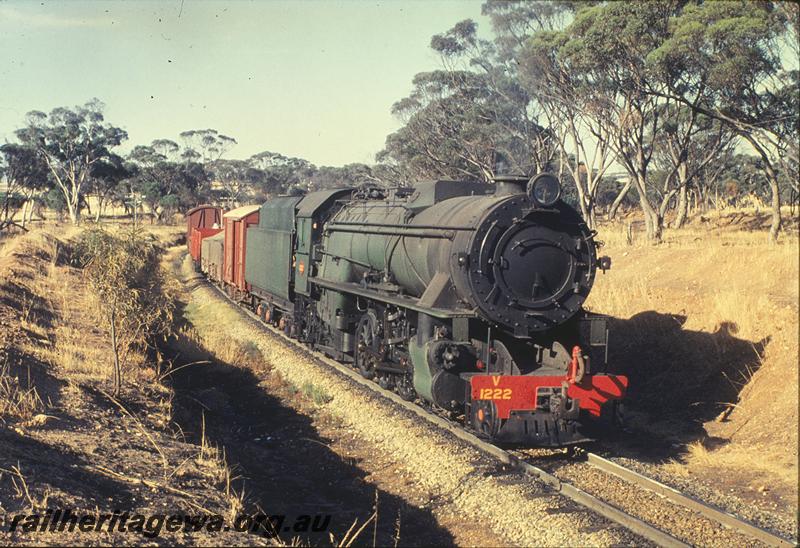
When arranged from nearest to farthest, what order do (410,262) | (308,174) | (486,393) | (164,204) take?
(486,393), (410,262), (164,204), (308,174)

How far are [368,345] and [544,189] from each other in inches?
193

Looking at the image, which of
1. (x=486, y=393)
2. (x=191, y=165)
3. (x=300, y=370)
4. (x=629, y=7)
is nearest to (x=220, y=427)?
(x=300, y=370)

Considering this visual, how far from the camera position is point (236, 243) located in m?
25.5

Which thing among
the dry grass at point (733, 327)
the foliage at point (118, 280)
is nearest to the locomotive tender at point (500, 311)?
the dry grass at point (733, 327)

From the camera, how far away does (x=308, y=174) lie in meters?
92.3

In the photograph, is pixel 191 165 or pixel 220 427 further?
pixel 191 165

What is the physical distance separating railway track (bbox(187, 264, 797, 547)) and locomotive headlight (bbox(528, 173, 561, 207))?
10.4 feet

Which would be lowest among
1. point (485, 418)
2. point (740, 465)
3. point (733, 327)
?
point (740, 465)

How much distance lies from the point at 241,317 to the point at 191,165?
59.0 metres

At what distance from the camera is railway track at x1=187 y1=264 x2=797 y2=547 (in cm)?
681

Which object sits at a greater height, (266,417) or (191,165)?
(191,165)

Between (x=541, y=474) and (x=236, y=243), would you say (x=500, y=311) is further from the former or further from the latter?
(x=236, y=243)

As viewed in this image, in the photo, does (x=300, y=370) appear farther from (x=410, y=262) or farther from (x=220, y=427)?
(x=410, y=262)

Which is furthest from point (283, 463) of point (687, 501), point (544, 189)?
point (687, 501)
